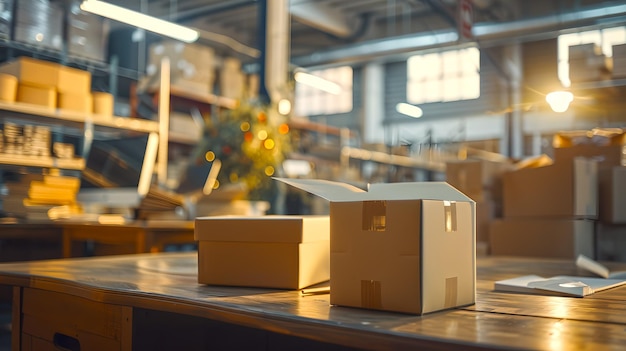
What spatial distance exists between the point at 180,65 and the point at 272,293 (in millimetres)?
5794

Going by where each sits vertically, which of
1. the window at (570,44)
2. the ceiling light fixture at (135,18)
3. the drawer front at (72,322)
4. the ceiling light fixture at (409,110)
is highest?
the ceiling light fixture at (409,110)

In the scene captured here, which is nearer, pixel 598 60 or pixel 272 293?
pixel 272 293

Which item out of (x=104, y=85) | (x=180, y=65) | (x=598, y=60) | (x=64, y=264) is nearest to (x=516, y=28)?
(x=180, y=65)

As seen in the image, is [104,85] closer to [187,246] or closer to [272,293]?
[187,246]

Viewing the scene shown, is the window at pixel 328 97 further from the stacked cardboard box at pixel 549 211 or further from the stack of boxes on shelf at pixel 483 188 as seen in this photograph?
the stacked cardboard box at pixel 549 211

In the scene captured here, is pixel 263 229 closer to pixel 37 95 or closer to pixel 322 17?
pixel 37 95

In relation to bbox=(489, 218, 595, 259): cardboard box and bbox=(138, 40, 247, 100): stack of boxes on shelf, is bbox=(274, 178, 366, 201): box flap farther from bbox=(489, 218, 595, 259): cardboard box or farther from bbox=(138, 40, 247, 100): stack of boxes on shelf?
bbox=(138, 40, 247, 100): stack of boxes on shelf

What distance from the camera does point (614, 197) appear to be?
2172 millimetres

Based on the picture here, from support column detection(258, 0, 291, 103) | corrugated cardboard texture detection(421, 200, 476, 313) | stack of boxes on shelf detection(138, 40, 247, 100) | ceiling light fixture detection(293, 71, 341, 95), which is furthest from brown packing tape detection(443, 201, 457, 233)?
ceiling light fixture detection(293, 71, 341, 95)

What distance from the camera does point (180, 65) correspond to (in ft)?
21.5

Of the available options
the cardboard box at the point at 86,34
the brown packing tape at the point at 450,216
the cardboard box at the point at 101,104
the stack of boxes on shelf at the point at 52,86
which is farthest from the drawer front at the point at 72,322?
the cardboard box at the point at 86,34

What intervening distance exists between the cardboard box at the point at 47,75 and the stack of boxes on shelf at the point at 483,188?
234 cm

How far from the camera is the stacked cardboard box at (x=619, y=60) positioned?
208 cm

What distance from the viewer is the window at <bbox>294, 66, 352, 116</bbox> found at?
11.6 m
